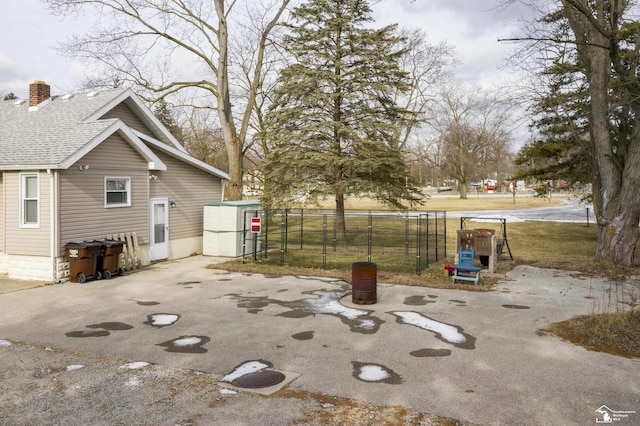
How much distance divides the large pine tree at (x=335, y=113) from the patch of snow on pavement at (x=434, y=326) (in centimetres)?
1149

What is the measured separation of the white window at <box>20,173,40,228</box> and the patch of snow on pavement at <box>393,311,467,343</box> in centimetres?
1073

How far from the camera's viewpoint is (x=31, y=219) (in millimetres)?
13008

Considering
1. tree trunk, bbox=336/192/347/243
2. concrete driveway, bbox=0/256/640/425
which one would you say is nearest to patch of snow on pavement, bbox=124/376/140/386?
concrete driveway, bbox=0/256/640/425

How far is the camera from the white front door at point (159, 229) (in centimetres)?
1617

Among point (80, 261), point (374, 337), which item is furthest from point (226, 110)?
point (374, 337)

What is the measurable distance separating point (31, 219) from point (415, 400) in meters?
12.5

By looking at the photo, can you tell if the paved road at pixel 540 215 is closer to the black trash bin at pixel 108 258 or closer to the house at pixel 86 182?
the house at pixel 86 182

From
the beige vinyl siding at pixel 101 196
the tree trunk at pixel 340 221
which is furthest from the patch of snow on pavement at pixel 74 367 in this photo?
the tree trunk at pixel 340 221

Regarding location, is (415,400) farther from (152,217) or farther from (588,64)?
(588,64)

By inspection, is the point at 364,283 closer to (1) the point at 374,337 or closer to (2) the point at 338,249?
(1) the point at 374,337

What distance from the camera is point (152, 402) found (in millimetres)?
5258

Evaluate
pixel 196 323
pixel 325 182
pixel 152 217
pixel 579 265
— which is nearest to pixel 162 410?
pixel 196 323

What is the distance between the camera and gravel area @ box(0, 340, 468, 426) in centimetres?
483

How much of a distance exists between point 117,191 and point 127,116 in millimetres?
4187
